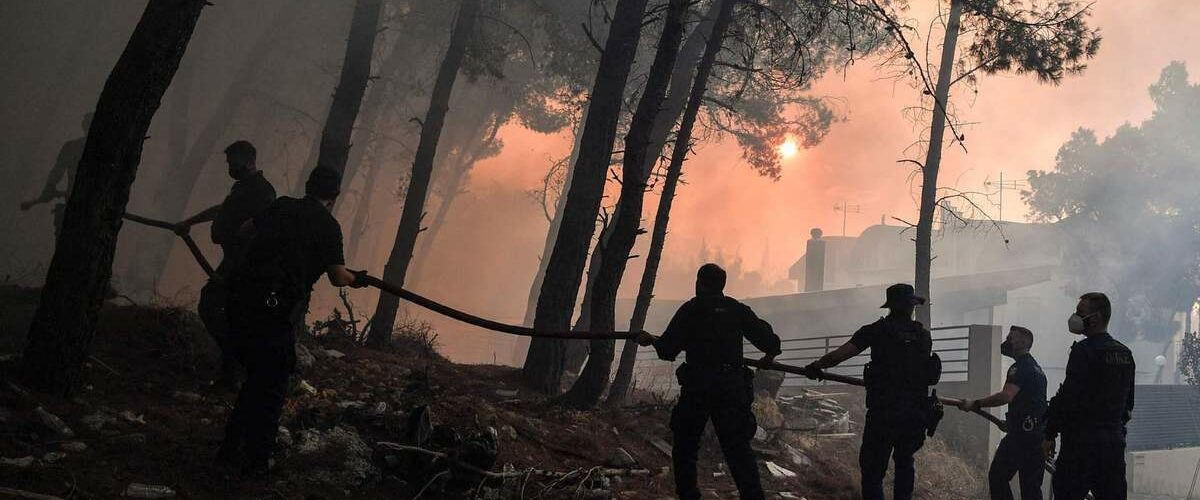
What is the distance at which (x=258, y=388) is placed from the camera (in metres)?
4.67

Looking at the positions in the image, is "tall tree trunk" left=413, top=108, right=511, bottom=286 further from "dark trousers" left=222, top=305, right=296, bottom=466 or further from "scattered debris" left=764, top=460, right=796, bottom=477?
"dark trousers" left=222, top=305, right=296, bottom=466

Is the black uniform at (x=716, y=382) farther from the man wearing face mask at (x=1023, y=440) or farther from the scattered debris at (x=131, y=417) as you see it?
the scattered debris at (x=131, y=417)

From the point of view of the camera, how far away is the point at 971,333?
16.6 metres

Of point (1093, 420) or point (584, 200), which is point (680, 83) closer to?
point (584, 200)

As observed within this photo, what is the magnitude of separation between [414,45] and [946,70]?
16037mm

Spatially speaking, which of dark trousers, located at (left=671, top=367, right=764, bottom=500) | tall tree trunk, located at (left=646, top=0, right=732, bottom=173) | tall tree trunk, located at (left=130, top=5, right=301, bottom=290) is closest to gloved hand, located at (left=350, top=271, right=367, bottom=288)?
dark trousers, located at (left=671, top=367, right=764, bottom=500)

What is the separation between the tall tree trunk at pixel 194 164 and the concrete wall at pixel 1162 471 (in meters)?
26.8

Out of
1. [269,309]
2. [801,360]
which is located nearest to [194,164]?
[801,360]

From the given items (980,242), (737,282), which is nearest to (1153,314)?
(980,242)

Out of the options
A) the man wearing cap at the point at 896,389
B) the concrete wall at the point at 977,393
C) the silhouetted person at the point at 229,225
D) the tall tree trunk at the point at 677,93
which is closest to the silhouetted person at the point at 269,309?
the silhouetted person at the point at 229,225

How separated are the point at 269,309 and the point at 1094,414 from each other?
5759mm

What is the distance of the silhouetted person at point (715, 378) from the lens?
17.8 ft

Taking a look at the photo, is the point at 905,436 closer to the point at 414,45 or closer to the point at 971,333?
the point at 971,333

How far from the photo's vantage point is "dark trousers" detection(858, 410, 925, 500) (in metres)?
6.11
